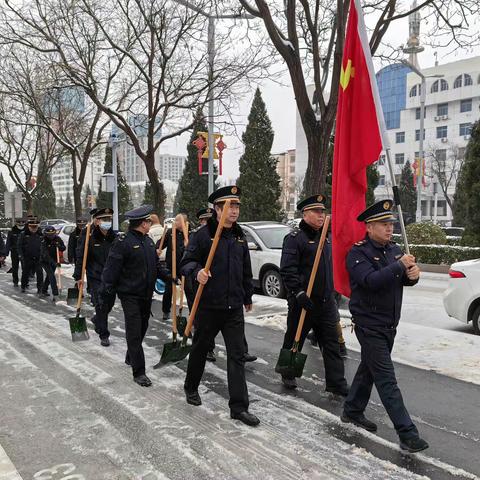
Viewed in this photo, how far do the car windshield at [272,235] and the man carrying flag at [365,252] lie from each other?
7086 millimetres

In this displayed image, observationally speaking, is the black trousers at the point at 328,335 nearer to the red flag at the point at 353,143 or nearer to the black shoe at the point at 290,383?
the black shoe at the point at 290,383

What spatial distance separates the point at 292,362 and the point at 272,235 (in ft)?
24.0

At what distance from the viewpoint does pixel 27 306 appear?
34.8ft

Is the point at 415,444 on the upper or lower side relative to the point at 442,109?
lower

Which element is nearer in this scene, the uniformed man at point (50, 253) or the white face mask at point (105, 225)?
the white face mask at point (105, 225)

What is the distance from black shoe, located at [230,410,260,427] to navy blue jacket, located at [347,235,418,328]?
118cm

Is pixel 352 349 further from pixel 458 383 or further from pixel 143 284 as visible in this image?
pixel 143 284

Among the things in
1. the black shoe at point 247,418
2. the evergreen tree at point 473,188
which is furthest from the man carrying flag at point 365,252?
the evergreen tree at point 473,188

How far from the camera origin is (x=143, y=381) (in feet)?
17.7

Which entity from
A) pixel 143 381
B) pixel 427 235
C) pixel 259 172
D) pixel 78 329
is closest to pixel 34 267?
pixel 78 329

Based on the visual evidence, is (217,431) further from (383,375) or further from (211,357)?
(211,357)

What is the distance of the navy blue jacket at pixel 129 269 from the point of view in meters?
5.60

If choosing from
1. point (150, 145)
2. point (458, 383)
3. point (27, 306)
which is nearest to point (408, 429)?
point (458, 383)

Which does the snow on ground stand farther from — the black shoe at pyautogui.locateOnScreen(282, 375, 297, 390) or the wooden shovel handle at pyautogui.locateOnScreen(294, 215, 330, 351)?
the wooden shovel handle at pyautogui.locateOnScreen(294, 215, 330, 351)
